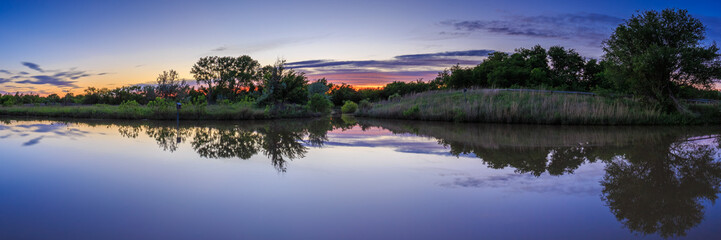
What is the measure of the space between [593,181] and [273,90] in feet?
70.0

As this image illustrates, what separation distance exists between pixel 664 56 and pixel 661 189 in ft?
54.0

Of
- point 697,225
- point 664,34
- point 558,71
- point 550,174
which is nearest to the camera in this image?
point 697,225

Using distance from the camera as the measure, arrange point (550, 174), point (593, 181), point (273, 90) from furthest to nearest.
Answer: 1. point (273, 90)
2. point (550, 174)
3. point (593, 181)

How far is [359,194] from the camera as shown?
196 inches

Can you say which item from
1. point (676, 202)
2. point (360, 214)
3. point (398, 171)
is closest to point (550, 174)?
point (676, 202)

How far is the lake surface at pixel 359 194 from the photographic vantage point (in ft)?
12.1

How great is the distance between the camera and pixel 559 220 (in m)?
3.98

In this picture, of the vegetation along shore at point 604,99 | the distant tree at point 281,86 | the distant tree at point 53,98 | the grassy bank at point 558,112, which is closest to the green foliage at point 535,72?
the vegetation along shore at point 604,99

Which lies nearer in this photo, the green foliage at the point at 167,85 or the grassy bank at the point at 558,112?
the grassy bank at the point at 558,112

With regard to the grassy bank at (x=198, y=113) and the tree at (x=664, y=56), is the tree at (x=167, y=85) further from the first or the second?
the tree at (x=664, y=56)

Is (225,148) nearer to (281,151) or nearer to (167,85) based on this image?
(281,151)

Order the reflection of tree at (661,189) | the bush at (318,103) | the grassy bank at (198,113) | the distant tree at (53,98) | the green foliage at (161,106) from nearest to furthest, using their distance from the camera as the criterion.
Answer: the reflection of tree at (661,189)
the grassy bank at (198,113)
the green foliage at (161,106)
the bush at (318,103)
the distant tree at (53,98)

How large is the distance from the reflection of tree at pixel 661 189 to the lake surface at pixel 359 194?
0.02 metres

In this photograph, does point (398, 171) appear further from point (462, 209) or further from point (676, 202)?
point (676, 202)
